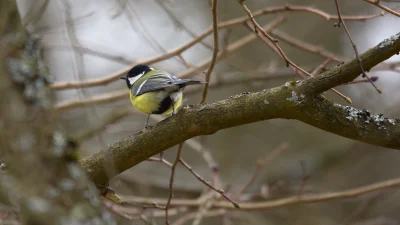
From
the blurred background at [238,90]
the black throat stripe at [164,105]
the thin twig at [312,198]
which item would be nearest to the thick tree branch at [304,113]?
the black throat stripe at [164,105]

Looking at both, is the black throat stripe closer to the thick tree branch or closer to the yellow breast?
the yellow breast

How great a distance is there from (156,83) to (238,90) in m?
4.00

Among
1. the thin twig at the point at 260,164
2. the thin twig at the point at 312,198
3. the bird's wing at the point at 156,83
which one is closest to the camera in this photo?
the bird's wing at the point at 156,83

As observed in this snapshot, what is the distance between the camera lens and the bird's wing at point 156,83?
8.61 feet

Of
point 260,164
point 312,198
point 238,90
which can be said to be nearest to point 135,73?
point 260,164

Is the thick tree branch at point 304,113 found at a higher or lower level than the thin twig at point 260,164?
higher

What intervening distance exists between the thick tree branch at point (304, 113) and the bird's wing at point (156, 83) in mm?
719

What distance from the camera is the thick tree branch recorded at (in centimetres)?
163

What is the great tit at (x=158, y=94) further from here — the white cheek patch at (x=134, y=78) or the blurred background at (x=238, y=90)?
the blurred background at (x=238, y=90)

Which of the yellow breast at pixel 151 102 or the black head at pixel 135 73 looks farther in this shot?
the black head at pixel 135 73

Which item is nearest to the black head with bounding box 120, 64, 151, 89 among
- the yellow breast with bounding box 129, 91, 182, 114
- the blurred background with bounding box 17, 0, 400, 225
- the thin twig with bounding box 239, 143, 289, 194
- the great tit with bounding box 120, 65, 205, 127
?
the blurred background with bounding box 17, 0, 400, 225

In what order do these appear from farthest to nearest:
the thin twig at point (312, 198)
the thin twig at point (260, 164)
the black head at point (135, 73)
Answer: the thin twig at point (260, 164), the black head at point (135, 73), the thin twig at point (312, 198)

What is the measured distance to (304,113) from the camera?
170cm

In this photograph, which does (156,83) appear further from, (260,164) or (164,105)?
(260,164)
